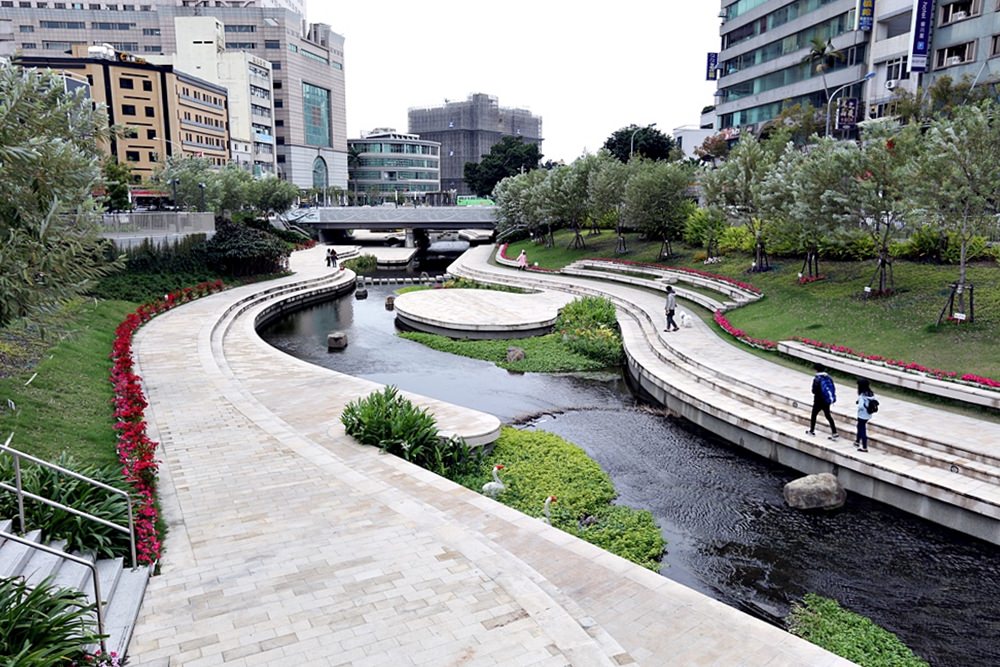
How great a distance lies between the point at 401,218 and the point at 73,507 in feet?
205

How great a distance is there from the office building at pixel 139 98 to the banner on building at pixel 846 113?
5557 cm

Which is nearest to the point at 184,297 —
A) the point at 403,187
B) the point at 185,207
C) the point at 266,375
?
the point at 266,375

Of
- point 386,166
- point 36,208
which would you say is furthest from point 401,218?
point 386,166

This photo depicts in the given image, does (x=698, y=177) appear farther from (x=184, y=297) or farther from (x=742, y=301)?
(x=184, y=297)

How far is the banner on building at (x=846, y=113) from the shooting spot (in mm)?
47469

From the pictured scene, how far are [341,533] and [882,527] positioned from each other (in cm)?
917

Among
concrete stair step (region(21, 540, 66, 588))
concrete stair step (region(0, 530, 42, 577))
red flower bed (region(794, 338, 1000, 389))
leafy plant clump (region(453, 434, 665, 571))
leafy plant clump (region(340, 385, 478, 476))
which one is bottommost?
leafy plant clump (region(453, 434, 665, 571))

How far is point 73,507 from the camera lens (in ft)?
28.9

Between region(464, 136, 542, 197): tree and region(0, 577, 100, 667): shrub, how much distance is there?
97163 mm

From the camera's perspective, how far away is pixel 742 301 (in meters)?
28.4

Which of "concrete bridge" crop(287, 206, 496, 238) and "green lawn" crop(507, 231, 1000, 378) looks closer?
"green lawn" crop(507, 231, 1000, 378)

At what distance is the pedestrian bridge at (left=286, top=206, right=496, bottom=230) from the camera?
69875 millimetres

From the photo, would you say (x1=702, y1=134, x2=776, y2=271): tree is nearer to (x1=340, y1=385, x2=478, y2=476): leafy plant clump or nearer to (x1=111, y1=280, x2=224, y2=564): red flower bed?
(x1=340, y1=385, x2=478, y2=476): leafy plant clump

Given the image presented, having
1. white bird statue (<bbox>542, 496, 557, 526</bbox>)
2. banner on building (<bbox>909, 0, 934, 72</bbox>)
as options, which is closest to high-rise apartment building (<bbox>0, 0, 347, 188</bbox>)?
banner on building (<bbox>909, 0, 934, 72</bbox>)
